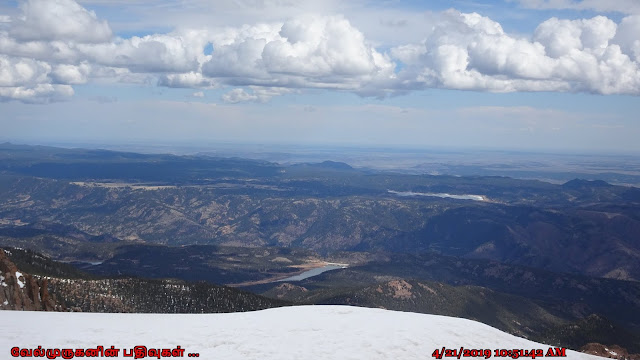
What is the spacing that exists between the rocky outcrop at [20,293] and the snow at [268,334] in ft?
169

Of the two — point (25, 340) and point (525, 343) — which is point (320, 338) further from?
point (25, 340)

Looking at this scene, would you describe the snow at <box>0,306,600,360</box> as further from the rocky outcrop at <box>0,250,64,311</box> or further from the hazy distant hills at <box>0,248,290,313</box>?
the hazy distant hills at <box>0,248,290,313</box>

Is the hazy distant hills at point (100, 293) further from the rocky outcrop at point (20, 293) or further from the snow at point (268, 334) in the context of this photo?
the snow at point (268, 334)

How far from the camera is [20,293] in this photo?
293ft

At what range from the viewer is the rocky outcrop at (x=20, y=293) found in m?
86.2

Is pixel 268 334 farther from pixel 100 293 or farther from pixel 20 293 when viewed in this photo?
pixel 100 293

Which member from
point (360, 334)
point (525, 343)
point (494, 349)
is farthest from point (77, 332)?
point (525, 343)

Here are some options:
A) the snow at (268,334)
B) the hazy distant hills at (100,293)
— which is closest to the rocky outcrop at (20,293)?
the hazy distant hills at (100,293)

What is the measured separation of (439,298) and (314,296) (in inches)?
1540

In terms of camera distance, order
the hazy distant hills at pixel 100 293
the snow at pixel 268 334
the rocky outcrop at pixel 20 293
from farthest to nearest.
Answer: the hazy distant hills at pixel 100 293 → the rocky outcrop at pixel 20 293 → the snow at pixel 268 334

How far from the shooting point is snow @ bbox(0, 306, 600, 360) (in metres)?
34.6

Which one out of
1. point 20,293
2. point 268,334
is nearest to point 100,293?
point 20,293

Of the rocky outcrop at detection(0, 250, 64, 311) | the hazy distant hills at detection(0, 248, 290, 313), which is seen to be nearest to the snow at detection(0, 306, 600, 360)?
the rocky outcrop at detection(0, 250, 64, 311)

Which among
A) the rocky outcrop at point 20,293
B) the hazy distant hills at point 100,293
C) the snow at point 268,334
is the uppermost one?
the snow at point 268,334
